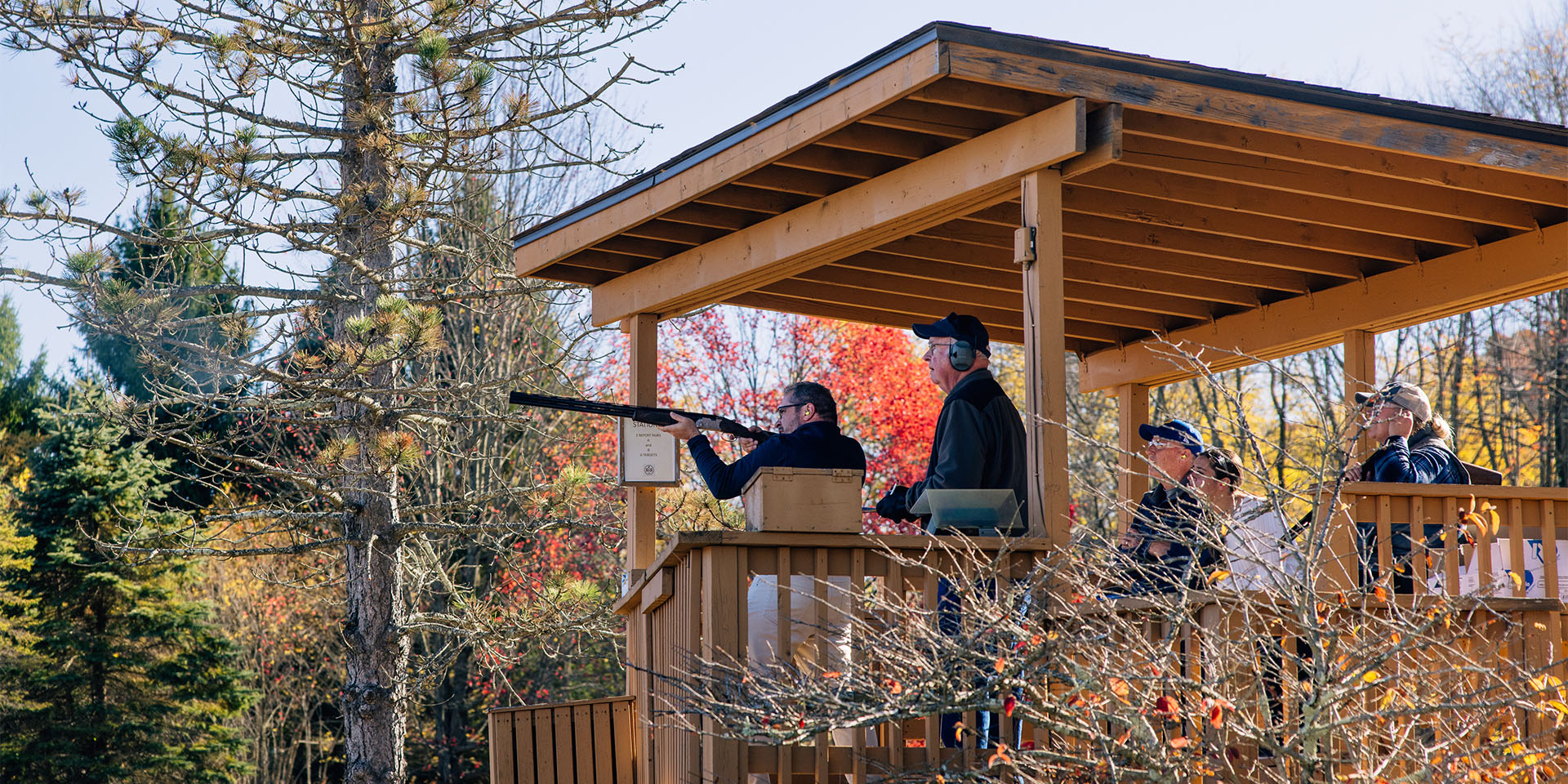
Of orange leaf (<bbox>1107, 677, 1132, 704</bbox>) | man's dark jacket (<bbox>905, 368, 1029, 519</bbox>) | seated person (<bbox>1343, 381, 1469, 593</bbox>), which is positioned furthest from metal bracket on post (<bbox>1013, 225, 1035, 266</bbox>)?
orange leaf (<bbox>1107, 677, 1132, 704</bbox>)

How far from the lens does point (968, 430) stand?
5086 millimetres

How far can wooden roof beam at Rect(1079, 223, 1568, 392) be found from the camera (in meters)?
6.70

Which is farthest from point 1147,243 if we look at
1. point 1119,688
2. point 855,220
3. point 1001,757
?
point 1001,757

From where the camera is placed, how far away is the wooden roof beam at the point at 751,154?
4.98 metres

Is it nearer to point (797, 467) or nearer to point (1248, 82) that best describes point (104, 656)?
point (797, 467)

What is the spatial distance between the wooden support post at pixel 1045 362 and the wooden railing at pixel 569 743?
253cm

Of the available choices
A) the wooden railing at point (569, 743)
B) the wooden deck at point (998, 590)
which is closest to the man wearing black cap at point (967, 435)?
the wooden deck at point (998, 590)

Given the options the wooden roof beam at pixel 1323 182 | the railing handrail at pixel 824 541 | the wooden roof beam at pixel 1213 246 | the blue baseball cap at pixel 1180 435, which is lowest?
the railing handrail at pixel 824 541

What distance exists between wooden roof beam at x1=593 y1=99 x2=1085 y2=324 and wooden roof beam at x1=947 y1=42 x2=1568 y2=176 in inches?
5.7

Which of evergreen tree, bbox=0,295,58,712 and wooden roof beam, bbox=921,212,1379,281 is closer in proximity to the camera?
wooden roof beam, bbox=921,212,1379,281

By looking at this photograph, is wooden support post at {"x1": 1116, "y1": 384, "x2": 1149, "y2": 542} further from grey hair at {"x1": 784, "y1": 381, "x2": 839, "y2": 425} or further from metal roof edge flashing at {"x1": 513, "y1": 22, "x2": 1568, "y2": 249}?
metal roof edge flashing at {"x1": 513, "y1": 22, "x2": 1568, "y2": 249}

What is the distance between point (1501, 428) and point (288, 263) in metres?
16.0

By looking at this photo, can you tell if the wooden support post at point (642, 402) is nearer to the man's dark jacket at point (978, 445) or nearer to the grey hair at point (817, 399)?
the grey hair at point (817, 399)

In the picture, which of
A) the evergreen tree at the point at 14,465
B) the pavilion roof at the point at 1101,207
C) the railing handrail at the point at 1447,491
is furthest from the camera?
the evergreen tree at the point at 14,465
